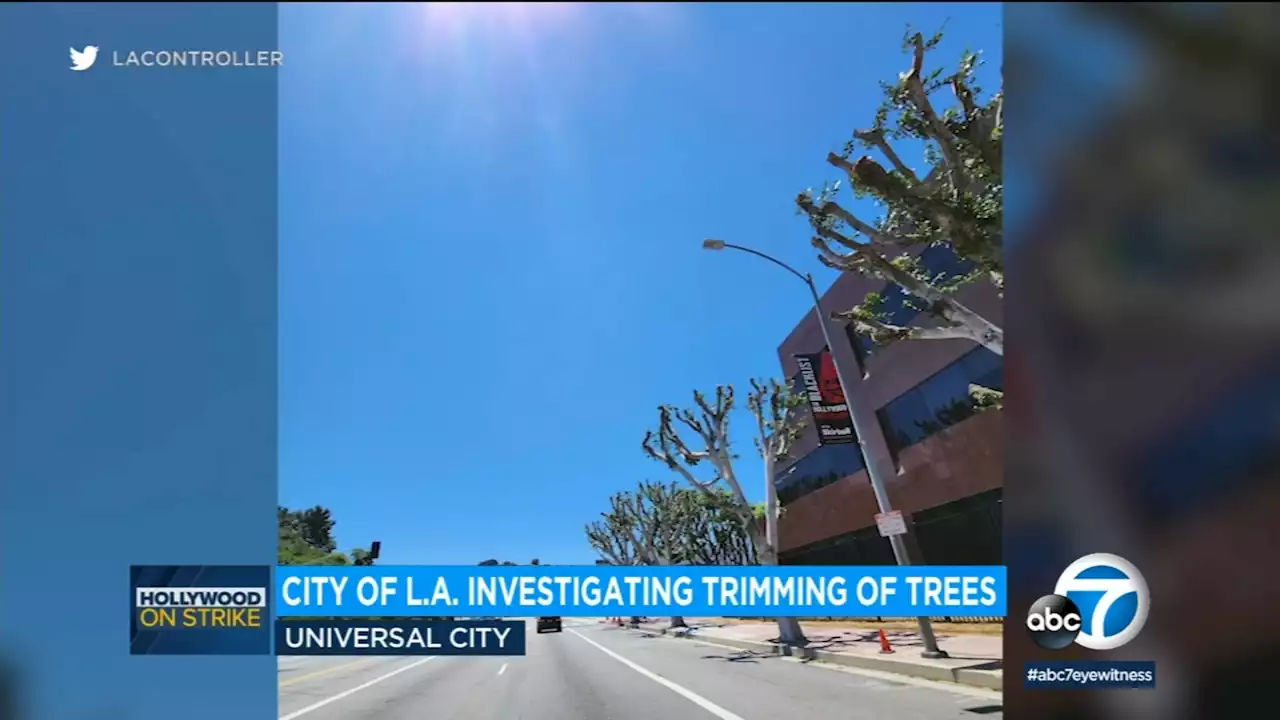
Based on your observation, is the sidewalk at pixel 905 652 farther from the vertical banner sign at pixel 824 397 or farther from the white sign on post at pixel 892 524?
the vertical banner sign at pixel 824 397

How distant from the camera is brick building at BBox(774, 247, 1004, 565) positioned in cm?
2450

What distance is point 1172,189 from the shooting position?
4980 mm

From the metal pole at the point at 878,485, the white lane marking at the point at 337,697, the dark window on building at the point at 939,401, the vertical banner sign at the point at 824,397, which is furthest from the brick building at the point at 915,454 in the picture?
the white lane marking at the point at 337,697

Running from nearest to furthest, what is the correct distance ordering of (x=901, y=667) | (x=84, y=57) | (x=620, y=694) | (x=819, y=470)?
(x=84, y=57)
(x=620, y=694)
(x=901, y=667)
(x=819, y=470)

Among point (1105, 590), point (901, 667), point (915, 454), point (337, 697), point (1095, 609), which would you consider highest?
point (915, 454)

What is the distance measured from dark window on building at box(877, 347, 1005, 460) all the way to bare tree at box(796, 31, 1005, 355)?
13.2 metres

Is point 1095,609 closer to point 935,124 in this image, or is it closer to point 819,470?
point 935,124

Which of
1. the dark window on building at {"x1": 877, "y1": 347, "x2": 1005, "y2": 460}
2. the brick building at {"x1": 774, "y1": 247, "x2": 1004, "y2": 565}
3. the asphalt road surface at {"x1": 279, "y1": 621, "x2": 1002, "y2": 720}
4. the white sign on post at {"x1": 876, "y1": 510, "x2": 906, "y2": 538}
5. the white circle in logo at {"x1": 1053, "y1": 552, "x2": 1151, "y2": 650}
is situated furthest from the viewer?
the dark window on building at {"x1": 877, "y1": 347, "x2": 1005, "y2": 460}

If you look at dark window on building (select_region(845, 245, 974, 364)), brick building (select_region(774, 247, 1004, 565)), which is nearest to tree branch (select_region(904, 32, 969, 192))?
brick building (select_region(774, 247, 1004, 565))

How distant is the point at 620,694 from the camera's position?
11.8m

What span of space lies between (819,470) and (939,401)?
38.6ft

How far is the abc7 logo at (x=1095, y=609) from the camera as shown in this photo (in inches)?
200

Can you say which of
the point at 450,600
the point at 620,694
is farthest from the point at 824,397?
the point at 450,600

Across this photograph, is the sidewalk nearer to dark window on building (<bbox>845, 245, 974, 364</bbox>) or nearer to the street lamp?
the street lamp
